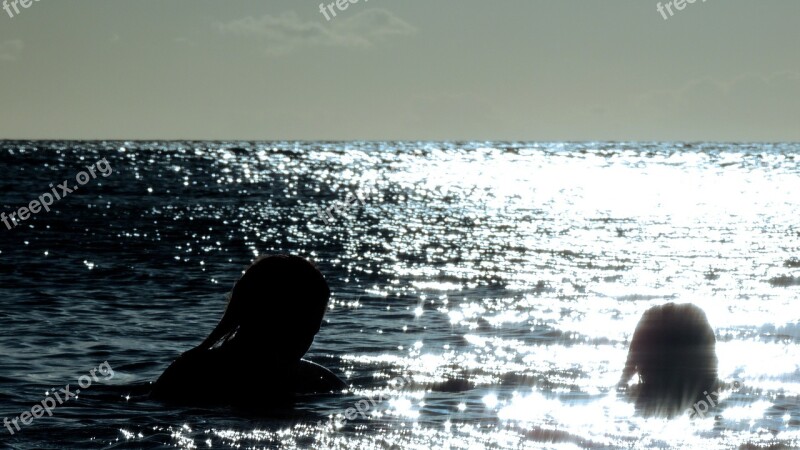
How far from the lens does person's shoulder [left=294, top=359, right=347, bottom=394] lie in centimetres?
916

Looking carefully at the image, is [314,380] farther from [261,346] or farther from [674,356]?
[674,356]

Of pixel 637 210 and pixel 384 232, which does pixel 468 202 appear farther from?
pixel 384 232

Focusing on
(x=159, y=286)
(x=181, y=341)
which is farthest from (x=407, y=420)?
(x=159, y=286)

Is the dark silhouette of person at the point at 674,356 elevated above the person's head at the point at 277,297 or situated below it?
below

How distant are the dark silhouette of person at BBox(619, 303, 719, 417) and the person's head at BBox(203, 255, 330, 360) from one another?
2.82 m

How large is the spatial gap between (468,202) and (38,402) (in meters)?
62.0

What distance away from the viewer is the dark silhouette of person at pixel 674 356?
9047mm

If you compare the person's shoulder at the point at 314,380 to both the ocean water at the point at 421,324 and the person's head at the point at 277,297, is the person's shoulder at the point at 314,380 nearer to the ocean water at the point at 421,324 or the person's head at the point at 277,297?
the ocean water at the point at 421,324

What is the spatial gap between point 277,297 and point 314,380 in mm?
1686

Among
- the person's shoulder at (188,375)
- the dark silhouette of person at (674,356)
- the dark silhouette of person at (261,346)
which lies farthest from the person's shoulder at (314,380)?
the dark silhouette of person at (674,356)

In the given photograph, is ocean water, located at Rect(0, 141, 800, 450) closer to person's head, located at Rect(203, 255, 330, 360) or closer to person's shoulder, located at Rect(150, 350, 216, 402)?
person's shoulder, located at Rect(150, 350, 216, 402)

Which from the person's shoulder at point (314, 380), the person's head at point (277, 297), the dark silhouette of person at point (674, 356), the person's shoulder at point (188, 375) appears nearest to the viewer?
the person's head at point (277, 297)

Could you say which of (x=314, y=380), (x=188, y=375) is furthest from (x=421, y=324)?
(x=188, y=375)

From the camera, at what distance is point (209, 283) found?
22781 millimetres
